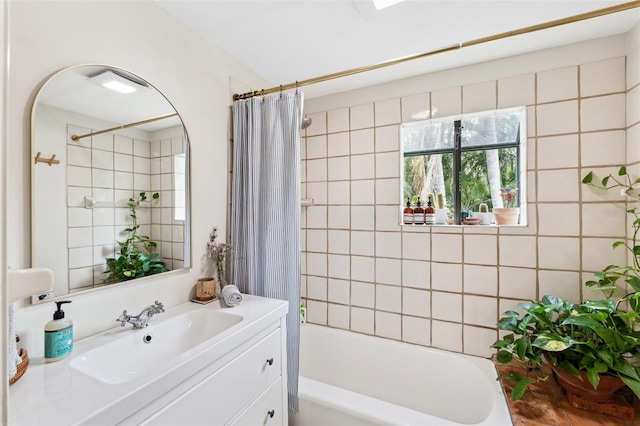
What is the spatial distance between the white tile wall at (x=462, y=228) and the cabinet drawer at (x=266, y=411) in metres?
0.88

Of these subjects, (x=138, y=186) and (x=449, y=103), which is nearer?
(x=138, y=186)

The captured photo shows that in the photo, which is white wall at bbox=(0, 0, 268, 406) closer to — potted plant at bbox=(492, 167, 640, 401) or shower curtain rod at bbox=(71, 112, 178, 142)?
shower curtain rod at bbox=(71, 112, 178, 142)

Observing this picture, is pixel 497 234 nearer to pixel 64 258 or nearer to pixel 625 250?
pixel 625 250

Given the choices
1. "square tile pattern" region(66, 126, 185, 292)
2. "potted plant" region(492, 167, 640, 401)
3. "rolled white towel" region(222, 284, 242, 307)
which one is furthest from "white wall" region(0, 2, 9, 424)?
"potted plant" region(492, 167, 640, 401)

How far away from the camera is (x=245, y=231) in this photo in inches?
64.0

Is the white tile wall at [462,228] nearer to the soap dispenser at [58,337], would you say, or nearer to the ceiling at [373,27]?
the ceiling at [373,27]

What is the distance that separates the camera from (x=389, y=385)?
6.15ft

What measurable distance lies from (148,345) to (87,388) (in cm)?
37

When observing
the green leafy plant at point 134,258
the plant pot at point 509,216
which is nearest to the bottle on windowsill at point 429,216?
the plant pot at point 509,216

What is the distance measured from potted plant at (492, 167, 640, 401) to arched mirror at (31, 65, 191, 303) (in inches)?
65.0

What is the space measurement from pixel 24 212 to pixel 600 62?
259cm

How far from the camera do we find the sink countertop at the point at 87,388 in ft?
2.16

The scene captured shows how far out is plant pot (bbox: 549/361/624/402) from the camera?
1.12m

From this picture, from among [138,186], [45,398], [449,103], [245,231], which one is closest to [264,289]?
[245,231]
